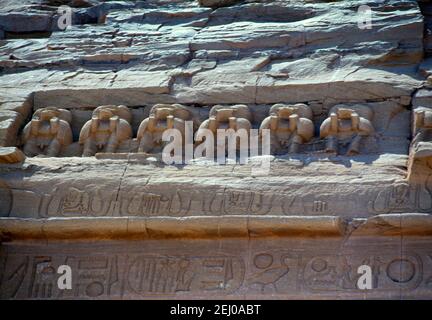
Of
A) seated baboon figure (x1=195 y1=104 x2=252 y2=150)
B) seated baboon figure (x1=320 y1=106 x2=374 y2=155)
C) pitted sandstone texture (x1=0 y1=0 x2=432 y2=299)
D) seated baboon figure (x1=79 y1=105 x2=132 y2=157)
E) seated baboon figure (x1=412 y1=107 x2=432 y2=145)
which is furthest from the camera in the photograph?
seated baboon figure (x1=79 y1=105 x2=132 y2=157)

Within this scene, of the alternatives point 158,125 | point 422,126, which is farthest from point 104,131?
point 422,126

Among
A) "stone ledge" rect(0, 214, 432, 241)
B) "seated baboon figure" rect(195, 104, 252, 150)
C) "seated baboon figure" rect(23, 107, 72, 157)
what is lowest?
"stone ledge" rect(0, 214, 432, 241)

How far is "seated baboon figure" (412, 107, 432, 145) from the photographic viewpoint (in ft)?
28.4

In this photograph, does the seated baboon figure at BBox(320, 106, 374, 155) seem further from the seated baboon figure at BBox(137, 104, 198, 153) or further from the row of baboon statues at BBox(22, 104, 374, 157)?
the seated baboon figure at BBox(137, 104, 198, 153)

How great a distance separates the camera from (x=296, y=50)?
10.2m

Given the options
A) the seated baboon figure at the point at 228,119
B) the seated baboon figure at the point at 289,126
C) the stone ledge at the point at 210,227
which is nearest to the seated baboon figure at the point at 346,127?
the seated baboon figure at the point at 289,126

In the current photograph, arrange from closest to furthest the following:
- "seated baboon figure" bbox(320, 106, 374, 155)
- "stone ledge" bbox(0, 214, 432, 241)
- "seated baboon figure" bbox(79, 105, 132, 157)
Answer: "stone ledge" bbox(0, 214, 432, 241)
"seated baboon figure" bbox(320, 106, 374, 155)
"seated baboon figure" bbox(79, 105, 132, 157)

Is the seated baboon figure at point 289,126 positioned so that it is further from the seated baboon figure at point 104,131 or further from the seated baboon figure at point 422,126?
the seated baboon figure at point 104,131

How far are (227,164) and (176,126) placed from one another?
2.72 ft

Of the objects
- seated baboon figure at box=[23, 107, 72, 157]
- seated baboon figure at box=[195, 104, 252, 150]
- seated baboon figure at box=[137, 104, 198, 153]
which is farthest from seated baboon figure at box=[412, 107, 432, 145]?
seated baboon figure at box=[23, 107, 72, 157]

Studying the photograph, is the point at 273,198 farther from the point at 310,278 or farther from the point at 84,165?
the point at 84,165

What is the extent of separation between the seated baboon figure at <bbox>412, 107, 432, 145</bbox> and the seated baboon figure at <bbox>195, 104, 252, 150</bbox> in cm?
164

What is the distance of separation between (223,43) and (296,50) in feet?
2.82

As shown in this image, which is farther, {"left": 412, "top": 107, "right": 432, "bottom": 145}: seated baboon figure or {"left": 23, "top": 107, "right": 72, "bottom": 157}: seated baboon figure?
{"left": 23, "top": 107, "right": 72, "bottom": 157}: seated baboon figure
